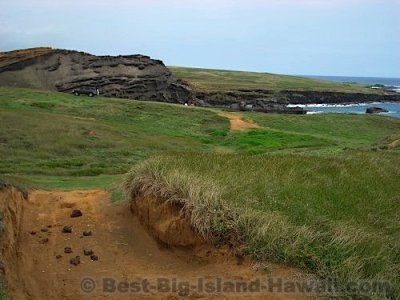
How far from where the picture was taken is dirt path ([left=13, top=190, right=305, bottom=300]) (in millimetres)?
7340

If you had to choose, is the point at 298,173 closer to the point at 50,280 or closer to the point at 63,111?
the point at 50,280

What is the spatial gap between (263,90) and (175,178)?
89.3 m

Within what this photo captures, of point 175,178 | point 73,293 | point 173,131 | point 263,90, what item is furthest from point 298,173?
point 263,90

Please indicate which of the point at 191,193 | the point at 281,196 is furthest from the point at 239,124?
the point at 191,193

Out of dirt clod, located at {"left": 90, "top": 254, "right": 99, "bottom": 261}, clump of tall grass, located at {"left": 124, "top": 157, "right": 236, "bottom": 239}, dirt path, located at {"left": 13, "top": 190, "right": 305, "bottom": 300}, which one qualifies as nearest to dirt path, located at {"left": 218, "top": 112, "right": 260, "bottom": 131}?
dirt path, located at {"left": 13, "top": 190, "right": 305, "bottom": 300}

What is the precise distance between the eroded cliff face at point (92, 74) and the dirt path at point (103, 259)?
46.5 metres

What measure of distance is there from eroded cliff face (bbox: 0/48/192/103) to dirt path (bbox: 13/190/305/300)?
46539 mm

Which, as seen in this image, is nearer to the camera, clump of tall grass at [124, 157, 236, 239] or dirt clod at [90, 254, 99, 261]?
clump of tall grass at [124, 157, 236, 239]

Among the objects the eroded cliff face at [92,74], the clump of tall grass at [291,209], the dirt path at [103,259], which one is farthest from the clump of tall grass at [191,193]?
the eroded cliff face at [92,74]

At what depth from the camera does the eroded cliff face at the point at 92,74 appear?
2159 inches

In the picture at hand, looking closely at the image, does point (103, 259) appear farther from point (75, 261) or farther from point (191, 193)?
point (191, 193)

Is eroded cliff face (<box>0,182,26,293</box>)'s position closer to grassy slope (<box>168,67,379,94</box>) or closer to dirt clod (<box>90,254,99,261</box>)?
dirt clod (<box>90,254,99,261</box>)

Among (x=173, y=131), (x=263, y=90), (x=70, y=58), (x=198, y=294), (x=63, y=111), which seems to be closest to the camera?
(x=198, y=294)

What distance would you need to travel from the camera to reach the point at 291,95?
9875cm
